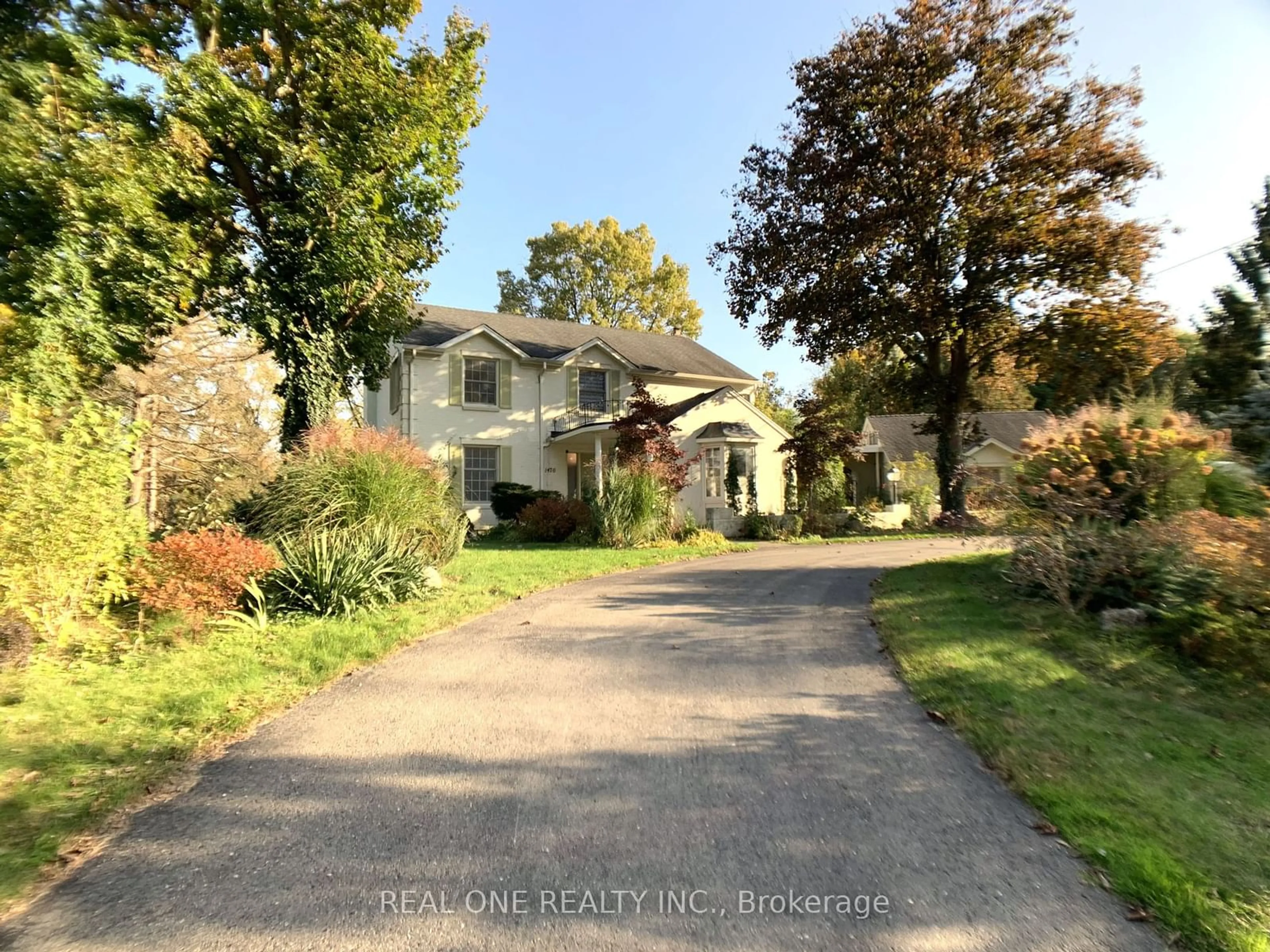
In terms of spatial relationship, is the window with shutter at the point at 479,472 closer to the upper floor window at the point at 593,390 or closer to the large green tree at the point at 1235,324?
the upper floor window at the point at 593,390

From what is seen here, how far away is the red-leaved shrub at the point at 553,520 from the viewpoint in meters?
17.2

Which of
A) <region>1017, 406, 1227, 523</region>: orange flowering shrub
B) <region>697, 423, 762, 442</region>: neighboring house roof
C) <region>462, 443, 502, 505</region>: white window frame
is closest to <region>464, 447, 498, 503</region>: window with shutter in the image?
<region>462, 443, 502, 505</region>: white window frame

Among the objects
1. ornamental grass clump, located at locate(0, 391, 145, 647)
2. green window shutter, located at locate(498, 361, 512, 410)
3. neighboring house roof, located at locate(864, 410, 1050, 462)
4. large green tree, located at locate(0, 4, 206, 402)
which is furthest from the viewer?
neighboring house roof, located at locate(864, 410, 1050, 462)

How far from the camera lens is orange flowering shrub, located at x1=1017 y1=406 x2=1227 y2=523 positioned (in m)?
7.84

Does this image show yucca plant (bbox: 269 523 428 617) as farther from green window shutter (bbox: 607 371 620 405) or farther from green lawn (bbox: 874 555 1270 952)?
green window shutter (bbox: 607 371 620 405)

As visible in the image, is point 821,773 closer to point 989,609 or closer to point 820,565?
point 989,609

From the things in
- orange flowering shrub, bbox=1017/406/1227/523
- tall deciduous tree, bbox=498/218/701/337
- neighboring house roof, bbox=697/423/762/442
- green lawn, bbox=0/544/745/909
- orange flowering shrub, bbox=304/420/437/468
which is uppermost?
tall deciduous tree, bbox=498/218/701/337

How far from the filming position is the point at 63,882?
284 cm

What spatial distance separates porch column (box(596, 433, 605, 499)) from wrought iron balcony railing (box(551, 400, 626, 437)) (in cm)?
132

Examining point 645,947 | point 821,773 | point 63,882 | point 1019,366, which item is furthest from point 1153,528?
point 1019,366

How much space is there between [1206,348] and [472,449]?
23333 mm

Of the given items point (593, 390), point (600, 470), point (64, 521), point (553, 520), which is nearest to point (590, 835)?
point (64, 521)

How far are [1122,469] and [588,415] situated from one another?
16.8 m

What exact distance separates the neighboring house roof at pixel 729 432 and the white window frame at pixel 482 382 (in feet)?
22.1
